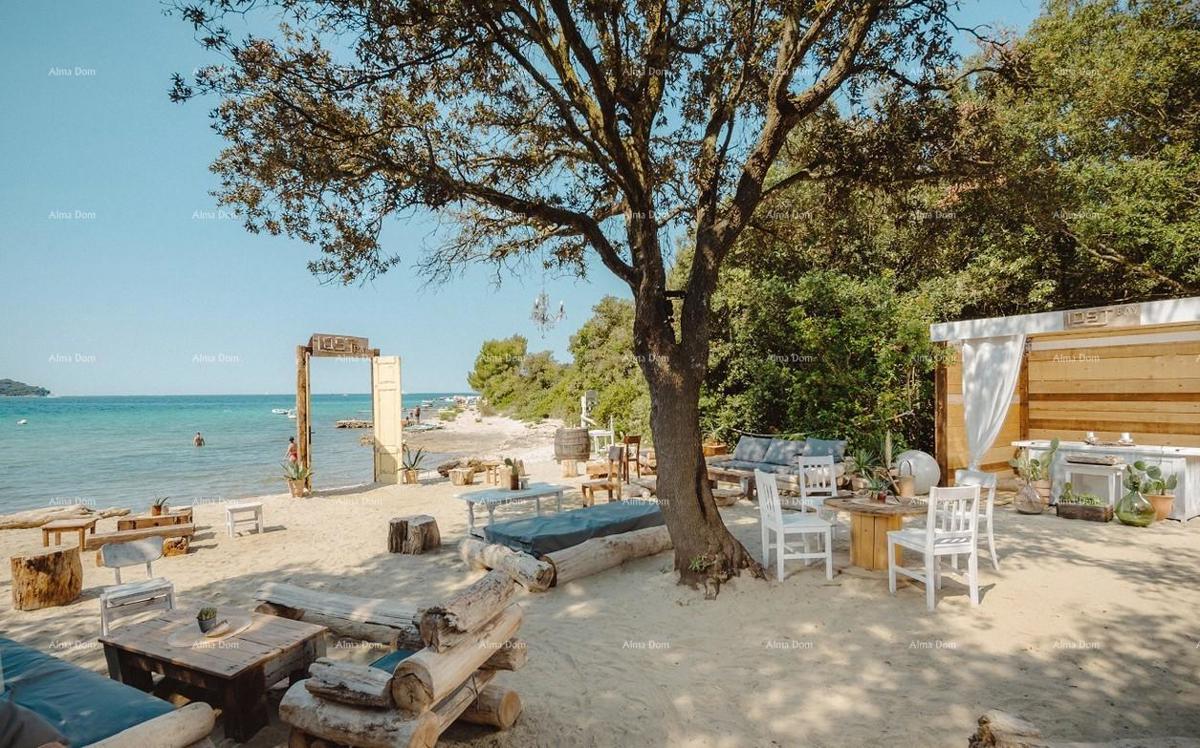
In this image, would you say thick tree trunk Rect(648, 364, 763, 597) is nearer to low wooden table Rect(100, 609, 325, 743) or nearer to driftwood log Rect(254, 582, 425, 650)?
driftwood log Rect(254, 582, 425, 650)

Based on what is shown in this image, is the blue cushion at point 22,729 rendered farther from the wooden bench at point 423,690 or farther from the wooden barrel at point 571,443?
the wooden barrel at point 571,443

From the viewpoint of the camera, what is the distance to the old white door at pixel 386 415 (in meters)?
12.0

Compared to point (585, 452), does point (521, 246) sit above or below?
above

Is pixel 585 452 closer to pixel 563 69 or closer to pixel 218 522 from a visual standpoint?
pixel 218 522

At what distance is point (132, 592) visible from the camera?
4.17 meters

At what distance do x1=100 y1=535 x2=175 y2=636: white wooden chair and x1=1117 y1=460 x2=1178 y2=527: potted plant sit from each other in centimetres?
1030

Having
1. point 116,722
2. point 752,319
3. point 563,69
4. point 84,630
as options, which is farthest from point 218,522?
point 752,319

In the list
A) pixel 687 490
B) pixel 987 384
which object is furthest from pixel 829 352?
pixel 687 490

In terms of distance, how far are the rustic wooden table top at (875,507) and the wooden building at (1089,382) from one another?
16.3 ft

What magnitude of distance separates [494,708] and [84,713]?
5.96 feet

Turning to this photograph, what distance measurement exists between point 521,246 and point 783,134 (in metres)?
3.09

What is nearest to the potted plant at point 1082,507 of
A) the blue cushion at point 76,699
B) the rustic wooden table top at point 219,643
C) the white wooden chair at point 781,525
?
the white wooden chair at point 781,525

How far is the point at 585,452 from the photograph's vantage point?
1336 centimetres

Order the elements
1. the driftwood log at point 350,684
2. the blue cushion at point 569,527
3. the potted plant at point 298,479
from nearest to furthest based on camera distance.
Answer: the driftwood log at point 350,684 < the blue cushion at point 569,527 < the potted plant at point 298,479
